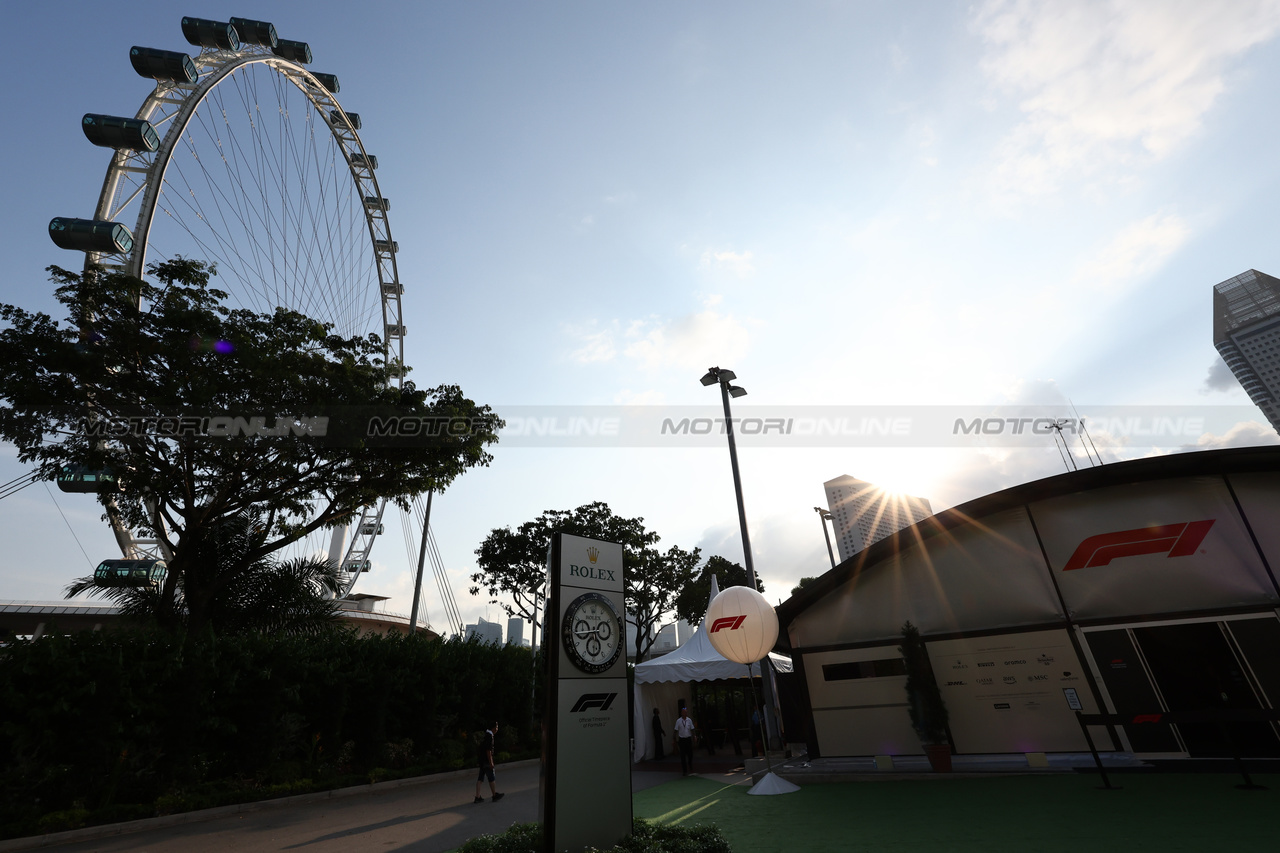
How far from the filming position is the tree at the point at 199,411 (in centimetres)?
1405

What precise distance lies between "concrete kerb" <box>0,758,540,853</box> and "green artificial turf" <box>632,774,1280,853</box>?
24.6ft

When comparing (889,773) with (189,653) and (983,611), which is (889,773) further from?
(189,653)

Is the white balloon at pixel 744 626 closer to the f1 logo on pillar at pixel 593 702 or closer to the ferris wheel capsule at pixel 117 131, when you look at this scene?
the f1 logo on pillar at pixel 593 702

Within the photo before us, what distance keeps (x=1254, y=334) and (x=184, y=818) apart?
179 meters

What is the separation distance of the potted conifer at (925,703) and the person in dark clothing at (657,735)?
31.3 ft

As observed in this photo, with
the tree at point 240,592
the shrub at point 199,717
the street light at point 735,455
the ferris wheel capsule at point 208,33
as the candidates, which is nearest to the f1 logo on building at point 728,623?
the street light at point 735,455

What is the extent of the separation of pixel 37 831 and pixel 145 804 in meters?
1.68

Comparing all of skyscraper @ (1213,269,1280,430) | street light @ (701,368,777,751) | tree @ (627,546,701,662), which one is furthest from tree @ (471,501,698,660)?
skyscraper @ (1213,269,1280,430)

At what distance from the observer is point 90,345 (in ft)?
45.8

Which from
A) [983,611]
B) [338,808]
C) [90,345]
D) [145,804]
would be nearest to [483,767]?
[338,808]

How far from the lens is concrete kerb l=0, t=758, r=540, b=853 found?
9.50 m

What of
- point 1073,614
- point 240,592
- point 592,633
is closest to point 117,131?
point 240,592

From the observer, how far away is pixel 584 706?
751 cm

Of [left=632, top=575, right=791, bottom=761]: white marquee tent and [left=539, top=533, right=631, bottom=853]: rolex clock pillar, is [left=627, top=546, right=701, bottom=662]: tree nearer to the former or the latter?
[left=632, top=575, right=791, bottom=761]: white marquee tent
